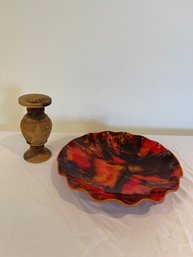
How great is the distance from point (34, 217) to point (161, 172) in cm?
33

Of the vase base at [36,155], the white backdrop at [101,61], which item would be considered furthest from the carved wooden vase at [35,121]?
the white backdrop at [101,61]

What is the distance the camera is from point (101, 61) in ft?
2.73

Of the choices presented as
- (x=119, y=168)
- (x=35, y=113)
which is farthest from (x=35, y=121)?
(x=119, y=168)

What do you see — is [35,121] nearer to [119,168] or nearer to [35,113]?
[35,113]

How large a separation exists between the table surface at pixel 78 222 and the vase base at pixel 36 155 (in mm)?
37

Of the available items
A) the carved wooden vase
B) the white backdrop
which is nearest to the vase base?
the carved wooden vase

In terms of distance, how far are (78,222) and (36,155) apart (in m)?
0.27

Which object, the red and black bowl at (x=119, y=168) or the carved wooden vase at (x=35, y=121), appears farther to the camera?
the carved wooden vase at (x=35, y=121)

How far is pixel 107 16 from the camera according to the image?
771mm

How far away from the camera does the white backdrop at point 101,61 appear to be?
77 cm

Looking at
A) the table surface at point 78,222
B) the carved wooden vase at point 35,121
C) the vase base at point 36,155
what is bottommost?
the table surface at point 78,222

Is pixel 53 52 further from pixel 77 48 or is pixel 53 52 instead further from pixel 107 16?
pixel 107 16

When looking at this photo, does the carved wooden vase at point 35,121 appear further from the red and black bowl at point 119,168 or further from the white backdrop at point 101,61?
the white backdrop at point 101,61

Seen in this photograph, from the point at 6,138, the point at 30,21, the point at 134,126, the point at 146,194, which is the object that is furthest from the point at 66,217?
the point at 30,21
